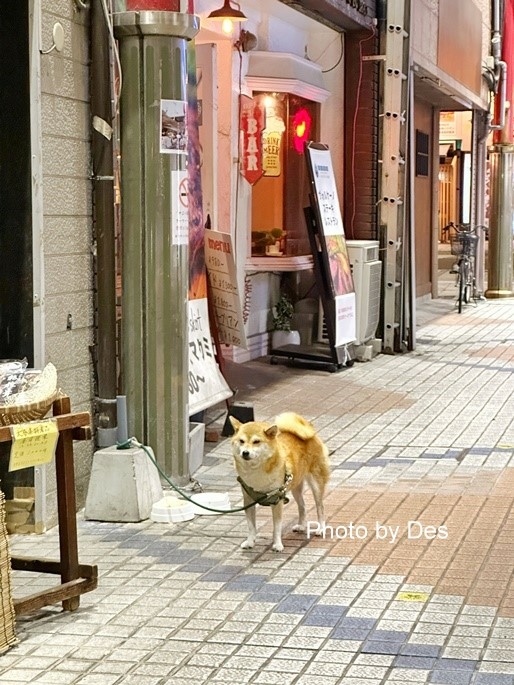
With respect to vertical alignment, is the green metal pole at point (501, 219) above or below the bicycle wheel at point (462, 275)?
above

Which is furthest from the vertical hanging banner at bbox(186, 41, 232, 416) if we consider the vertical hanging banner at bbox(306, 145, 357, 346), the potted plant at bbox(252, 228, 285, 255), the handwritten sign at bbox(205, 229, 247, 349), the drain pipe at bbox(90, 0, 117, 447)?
the potted plant at bbox(252, 228, 285, 255)

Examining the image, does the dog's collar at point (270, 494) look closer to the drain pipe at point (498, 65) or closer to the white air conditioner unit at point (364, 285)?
the white air conditioner unit at point (364, 285)

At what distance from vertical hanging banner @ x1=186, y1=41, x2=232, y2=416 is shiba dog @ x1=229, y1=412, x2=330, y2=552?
1883 millimetres

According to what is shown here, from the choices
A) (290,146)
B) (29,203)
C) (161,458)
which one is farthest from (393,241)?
(29,203)

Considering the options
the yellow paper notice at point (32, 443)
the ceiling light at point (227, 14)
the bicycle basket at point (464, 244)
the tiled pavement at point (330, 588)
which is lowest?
the tiled pavement at point (330, 588)

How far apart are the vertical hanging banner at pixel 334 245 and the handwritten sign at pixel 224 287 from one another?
10.7 feet

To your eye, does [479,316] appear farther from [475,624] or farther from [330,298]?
[475,624]

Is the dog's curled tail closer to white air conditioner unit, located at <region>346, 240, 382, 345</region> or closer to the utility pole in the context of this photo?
white air conditioner unit, located at <region>346, 240, 382, 345</region>

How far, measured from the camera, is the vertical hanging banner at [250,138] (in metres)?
13.3

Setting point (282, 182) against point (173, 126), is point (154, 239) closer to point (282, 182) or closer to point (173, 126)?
point (173, 126)

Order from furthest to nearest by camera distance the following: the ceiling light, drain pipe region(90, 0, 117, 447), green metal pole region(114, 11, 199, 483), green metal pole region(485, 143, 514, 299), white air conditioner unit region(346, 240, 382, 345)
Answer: green metal pole region(485, 143, 514, 299), white air conditioner unit region(346, 240, 382, 345), the ceiling light, green metal pole region(114, 11, 199, 483), drain pipe region(90, 0, 117, 447)

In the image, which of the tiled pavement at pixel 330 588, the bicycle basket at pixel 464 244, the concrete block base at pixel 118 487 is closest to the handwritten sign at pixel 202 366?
the tiled pavement at pixel 330 588

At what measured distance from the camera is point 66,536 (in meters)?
5.34

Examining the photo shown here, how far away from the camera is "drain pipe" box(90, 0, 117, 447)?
7102 mm
